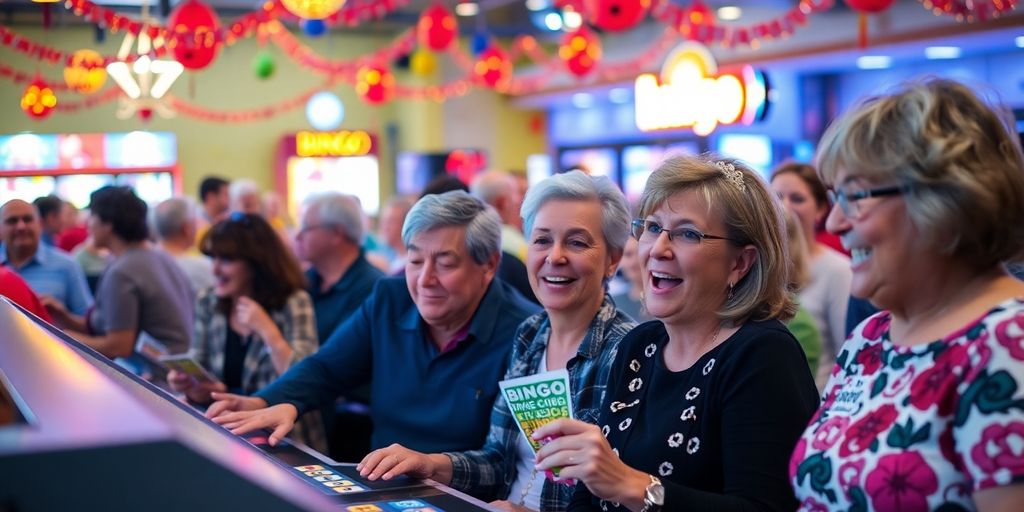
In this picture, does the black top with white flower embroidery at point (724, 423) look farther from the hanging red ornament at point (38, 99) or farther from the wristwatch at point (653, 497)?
the hanging red ornament at point (38, 99)

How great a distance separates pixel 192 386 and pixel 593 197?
5.43 feet

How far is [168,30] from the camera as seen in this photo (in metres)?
6.40

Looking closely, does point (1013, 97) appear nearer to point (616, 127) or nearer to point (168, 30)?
point (616, 127)

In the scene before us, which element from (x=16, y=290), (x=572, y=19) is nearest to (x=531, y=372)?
(x=16, y=290)

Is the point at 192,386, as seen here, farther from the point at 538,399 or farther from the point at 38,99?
the point at 38,99

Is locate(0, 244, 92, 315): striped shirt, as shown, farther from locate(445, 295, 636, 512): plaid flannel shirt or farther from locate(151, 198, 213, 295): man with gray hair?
locate(445, 295, 636, 512): plaid flannel shirt

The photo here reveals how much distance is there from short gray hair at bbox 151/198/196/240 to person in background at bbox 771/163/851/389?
357 centimetres

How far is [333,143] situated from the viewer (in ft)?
59.4

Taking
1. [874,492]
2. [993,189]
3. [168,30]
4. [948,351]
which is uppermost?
[168,30]

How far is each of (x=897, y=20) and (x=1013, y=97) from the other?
7.85 ft

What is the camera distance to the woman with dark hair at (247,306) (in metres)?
4.30

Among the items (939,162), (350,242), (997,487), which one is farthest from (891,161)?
(350,242)

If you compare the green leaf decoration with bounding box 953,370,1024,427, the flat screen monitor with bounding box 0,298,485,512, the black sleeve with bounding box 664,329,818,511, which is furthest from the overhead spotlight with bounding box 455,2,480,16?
the flat screen monitor with bounding box 0,298,485,512

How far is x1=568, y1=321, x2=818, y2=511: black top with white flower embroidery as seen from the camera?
6.55 ft
